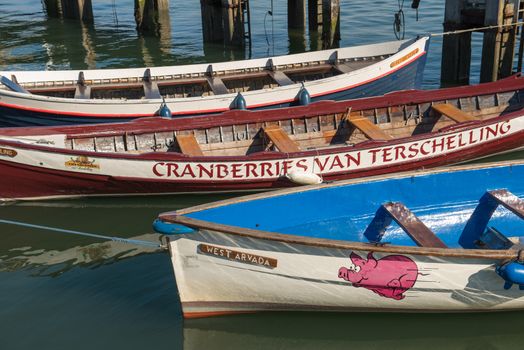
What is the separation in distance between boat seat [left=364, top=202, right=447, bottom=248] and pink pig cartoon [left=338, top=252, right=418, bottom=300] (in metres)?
0.63

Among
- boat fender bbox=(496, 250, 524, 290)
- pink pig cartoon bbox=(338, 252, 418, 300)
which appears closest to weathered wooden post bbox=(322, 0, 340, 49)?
pink pig cartoon bbox=(338, 252, 418, 300)

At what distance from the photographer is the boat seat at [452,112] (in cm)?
1289

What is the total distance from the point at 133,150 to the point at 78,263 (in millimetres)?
3093

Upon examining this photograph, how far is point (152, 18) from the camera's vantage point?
26891 millimetres

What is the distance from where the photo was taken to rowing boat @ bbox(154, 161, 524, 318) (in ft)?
23.8

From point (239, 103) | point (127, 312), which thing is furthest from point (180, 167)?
point (127, 312)

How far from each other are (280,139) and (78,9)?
20.2m

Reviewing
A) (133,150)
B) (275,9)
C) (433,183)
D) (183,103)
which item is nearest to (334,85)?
(183,103)

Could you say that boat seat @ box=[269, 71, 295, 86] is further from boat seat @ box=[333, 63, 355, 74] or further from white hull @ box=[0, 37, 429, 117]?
boat seat @ box=[333, 63, 355, 74]

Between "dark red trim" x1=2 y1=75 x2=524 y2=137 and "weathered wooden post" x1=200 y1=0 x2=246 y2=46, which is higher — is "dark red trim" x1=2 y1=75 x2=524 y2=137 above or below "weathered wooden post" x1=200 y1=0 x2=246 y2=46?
below

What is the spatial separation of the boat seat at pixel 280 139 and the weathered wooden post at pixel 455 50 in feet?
23.6

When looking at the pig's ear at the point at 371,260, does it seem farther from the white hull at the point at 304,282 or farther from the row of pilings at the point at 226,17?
the row of pilings at the point at 226,17

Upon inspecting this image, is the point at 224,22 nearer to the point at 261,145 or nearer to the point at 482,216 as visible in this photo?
the point at 261,145

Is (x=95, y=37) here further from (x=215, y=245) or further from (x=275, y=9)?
(x=215, y=245)
